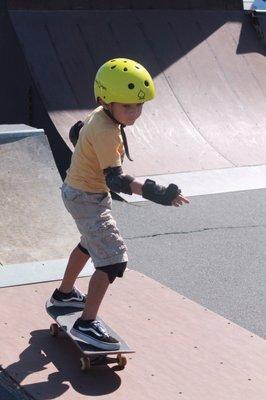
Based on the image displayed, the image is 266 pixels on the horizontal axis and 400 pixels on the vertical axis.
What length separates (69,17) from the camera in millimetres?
10938

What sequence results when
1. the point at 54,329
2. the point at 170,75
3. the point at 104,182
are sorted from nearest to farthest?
1. the point at 104,182
2. the point at 54,329
3. the point at 170,75

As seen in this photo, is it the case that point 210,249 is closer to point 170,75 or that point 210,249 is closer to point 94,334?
point 94,334

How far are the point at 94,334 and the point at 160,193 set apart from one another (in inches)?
34.6

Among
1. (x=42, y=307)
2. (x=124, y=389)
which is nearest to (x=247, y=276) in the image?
(x=42, y=307)

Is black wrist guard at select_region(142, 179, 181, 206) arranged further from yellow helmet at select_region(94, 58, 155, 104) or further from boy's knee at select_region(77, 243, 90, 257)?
boy's knee at select_region(77, 243, 90, 257)

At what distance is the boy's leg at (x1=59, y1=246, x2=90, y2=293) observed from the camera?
5141 millimetres

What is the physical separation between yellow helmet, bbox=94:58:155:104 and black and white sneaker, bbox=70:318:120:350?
1.22 meters

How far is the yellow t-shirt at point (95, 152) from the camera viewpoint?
15.1 feet

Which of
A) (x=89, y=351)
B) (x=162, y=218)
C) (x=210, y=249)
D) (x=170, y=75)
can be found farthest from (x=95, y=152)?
(x=170, y=75)

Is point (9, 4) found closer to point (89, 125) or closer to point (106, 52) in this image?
point (106, 52)

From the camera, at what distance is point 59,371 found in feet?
15.5

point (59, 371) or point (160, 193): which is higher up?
point (160, 193)

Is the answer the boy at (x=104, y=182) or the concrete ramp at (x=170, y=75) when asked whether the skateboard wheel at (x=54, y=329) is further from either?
the concrete ramp at (x=170, y=75)

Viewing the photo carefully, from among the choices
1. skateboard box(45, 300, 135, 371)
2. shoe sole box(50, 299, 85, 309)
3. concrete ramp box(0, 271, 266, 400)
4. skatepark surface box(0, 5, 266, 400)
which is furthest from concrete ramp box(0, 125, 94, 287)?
skateboard box(45, 300, 135, 371)
